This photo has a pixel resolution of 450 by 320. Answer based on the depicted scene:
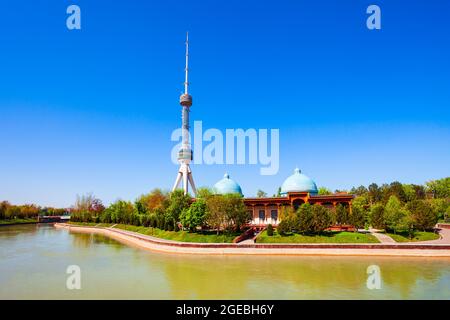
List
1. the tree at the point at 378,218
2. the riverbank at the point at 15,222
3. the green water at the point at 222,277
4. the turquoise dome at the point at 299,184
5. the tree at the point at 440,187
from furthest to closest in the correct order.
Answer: the riverbank at the point at 15,222 < the tree at the point at 440,187 < the turquoise dome at the point at 299,184 < the tree at the point at 378,218 < the green water at the point at 222,277

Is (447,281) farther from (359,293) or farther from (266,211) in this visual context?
(266,211)

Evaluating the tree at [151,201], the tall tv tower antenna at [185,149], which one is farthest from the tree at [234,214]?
the tall tv tower antenna at [185,149]

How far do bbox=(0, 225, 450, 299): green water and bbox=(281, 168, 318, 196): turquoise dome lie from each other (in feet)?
61.8

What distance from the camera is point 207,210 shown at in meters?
34.3

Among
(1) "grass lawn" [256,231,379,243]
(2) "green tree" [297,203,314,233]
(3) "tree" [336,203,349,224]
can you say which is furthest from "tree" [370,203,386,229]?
(2) "green tree" [297,203,314,233]

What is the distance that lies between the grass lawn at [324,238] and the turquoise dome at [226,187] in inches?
684

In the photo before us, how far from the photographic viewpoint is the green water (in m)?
16.3

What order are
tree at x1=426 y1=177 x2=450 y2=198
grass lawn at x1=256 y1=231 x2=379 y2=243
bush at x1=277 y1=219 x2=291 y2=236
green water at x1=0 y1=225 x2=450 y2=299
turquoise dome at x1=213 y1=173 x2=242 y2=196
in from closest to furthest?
green water at x1=0 y1=225 x2=450 y2=299, grass lawn at x1=256 y1=231 x2=379 y2=243, bush at x1=277 y1=219 x2=291 y2=236, turquoise dome at x1=213 y1=173 x2=242 y2=196, tree at x1=426 y1=177 x2=450 y2=198

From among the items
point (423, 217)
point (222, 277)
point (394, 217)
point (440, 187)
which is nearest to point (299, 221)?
point (394, 217)

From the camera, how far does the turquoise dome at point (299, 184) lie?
4444 centimetres

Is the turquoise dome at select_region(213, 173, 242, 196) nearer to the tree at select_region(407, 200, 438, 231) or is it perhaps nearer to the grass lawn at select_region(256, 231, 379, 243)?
the grass lawn at select_region(256, 231, 379, 243)

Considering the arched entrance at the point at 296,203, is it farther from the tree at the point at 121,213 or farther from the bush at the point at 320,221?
the tree at the point at 121,213

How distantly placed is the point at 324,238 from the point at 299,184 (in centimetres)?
1527
